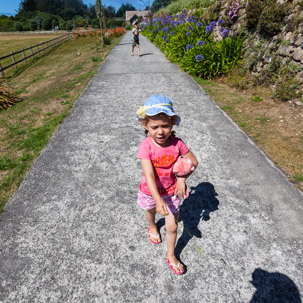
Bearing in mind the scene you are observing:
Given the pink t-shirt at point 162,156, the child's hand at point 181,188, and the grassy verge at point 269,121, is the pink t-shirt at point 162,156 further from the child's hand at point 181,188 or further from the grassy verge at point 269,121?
the grassy verge at point 269,121

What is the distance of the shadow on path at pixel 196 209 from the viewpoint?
7.72ft

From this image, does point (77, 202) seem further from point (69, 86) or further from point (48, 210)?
point (69, 86)

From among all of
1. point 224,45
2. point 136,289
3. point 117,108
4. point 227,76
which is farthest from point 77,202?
point 224,45

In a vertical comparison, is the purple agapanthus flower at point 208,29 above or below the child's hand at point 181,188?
above

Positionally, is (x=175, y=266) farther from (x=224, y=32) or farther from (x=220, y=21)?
(x=220, y=21)

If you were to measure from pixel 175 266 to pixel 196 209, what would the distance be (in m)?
0.83

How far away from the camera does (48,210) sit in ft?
8.66

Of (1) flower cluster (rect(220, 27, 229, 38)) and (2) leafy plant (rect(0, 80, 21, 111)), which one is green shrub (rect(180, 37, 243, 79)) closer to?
(1) flower cluster (rect(220, 27, 229, 38))

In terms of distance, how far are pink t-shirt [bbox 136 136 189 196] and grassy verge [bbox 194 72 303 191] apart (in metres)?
2.11

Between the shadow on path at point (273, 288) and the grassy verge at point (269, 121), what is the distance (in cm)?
142

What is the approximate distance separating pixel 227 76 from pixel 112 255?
664 cm

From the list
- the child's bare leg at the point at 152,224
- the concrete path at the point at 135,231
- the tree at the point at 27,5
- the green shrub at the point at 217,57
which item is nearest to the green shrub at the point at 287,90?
the concrete path at the point at 135,231

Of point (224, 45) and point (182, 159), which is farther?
point (224, 45)

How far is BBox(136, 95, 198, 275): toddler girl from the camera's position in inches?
64.1
